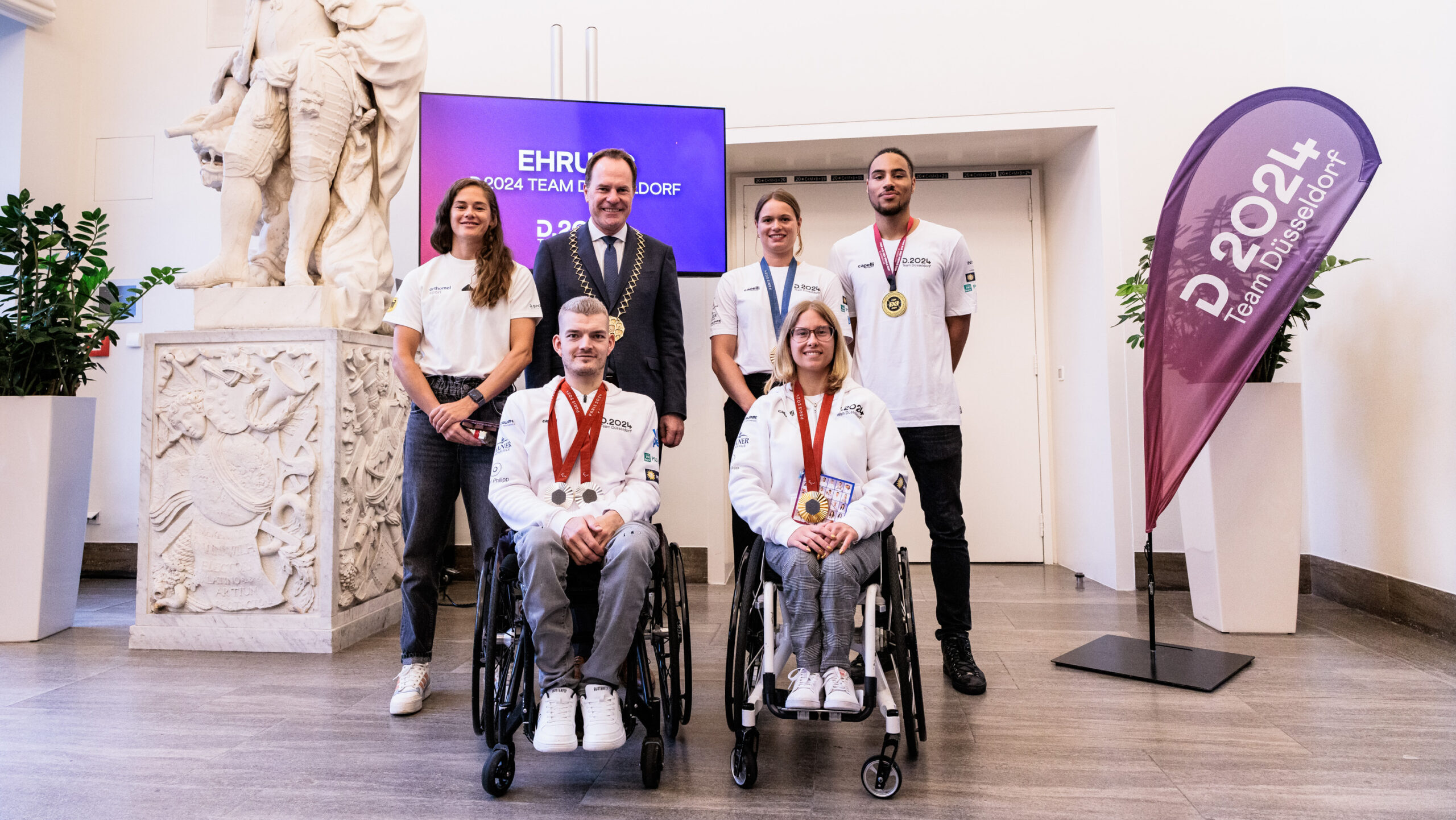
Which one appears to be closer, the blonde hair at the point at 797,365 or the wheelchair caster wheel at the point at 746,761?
the wheelchair caster wheel at the point at 746,761

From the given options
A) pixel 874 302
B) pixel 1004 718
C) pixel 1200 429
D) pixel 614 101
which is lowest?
pixel 1004 718

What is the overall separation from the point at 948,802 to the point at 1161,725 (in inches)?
32.4

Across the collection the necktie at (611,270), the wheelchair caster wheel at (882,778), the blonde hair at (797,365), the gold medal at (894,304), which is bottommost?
the wheelchair caster wheel at (882,778)

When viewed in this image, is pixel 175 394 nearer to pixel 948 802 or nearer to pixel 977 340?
pixel 948 802

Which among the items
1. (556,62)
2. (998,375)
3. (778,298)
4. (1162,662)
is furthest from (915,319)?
(556,62)

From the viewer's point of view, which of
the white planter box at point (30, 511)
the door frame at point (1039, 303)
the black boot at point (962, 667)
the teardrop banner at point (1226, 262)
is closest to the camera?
the black boot at point (962, 667)

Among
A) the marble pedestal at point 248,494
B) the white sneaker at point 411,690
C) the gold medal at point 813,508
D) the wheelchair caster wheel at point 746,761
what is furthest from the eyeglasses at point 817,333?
the marble pedestal at point 248,494

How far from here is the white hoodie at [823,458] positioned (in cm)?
203

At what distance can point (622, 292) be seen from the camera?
258cm

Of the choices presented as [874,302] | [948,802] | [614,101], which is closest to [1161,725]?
[948,802]

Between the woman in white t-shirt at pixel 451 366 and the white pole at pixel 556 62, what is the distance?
2.11 meters

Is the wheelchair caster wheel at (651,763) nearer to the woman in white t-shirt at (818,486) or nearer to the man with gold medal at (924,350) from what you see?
the woman in white t-shirt at (818,486)

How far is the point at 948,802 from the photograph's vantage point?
5.70 feet

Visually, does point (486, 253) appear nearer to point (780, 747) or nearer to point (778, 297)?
point (778, 297)
